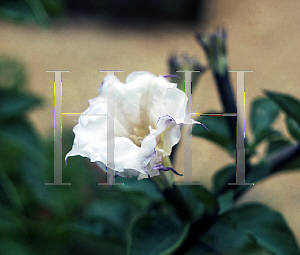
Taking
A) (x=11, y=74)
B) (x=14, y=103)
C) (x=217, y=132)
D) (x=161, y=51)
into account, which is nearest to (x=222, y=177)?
(x=217, y=132)

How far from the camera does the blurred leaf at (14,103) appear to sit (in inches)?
23.0

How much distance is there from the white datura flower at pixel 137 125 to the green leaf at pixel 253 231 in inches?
6.4

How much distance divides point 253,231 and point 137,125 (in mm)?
202

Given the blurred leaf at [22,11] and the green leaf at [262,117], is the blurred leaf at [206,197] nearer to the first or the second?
the green leaf at [262,117]

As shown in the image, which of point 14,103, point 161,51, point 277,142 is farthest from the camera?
point 161,51

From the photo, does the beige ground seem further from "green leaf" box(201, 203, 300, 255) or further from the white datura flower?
the white datura flower

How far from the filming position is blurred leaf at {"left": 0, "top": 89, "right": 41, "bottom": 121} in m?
0.58

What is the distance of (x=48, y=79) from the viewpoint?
2.40m

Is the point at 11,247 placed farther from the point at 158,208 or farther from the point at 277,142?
the point at 277,142

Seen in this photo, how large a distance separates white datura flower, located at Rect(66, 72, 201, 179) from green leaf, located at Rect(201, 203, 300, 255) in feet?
0.53

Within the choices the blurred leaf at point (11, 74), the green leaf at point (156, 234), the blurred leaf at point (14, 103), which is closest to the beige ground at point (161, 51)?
the blurred leaf at point (11, 74)

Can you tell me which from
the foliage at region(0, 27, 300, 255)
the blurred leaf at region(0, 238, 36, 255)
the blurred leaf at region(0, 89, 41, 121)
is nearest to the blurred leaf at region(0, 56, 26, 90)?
the foliage at region(0, 27, 300, 255)

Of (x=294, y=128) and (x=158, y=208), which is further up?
(x=294, y=128)

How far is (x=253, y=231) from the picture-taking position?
0.41m
